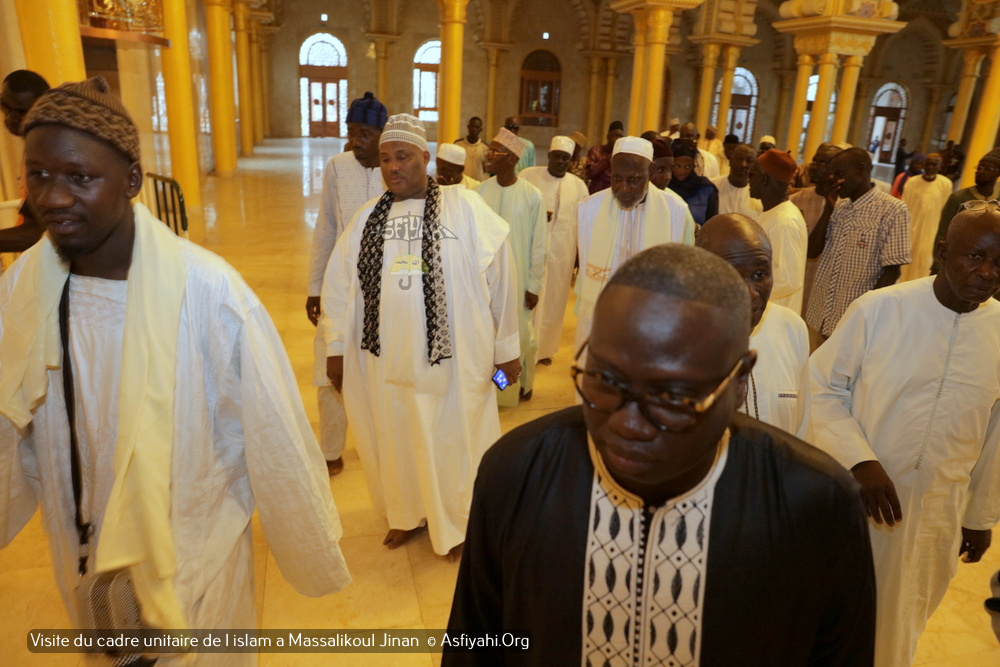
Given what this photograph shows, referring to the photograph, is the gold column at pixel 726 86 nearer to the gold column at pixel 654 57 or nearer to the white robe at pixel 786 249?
the gold column at pixel 654 57

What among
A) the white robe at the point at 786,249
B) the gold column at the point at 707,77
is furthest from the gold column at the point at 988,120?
the white robe at the point at 786,249

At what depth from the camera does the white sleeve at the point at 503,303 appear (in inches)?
118

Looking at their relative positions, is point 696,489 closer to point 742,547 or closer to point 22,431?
point 742,547

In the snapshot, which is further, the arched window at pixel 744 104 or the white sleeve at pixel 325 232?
the arched window at pixel 744 104

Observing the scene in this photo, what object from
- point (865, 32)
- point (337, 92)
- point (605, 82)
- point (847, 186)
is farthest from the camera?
point (337, 92)

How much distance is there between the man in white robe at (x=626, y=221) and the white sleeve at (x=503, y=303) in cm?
82

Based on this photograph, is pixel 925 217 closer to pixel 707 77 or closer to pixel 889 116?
pixel 707 77

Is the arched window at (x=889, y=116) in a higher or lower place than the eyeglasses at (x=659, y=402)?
higher

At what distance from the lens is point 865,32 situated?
36.3 feet

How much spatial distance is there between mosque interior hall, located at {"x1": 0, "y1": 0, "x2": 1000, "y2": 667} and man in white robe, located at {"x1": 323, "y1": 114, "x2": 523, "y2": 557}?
1.32ft

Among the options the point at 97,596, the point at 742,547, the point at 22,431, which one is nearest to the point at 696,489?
the point at 742,547

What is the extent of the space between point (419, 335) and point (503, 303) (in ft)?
1.41

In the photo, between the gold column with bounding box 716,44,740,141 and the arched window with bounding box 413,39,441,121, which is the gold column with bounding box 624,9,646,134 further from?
the arched window with bounding box 413,39,441,121

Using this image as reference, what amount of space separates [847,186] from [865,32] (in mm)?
8714
